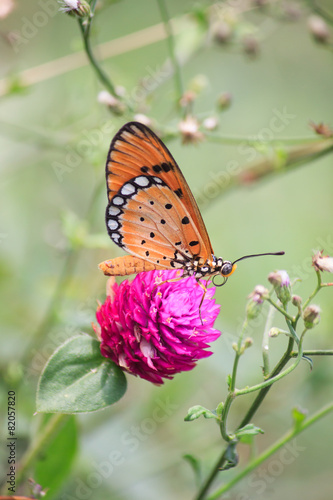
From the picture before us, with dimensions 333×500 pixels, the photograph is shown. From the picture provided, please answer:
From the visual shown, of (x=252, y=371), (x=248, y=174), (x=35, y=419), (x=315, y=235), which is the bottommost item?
(x=315, y=235)

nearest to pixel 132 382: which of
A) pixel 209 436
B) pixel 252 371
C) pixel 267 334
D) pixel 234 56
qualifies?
pixel 209 436

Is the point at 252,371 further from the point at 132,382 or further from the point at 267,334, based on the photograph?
the point at 267,334

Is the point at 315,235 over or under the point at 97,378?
under

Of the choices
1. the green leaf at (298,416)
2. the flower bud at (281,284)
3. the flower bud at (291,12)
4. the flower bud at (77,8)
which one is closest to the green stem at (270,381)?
the flower bud at (281,284)

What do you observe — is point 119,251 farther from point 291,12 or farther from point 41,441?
point 291,12

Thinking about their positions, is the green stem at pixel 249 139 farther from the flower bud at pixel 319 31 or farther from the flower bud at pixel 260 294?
the flower bud at pixel 260 294

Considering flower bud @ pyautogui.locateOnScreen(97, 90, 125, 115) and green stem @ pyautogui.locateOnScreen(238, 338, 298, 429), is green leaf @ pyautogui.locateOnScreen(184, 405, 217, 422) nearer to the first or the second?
green stem @ pyautogui.locateOnScreen(238, 338, 298, 429)

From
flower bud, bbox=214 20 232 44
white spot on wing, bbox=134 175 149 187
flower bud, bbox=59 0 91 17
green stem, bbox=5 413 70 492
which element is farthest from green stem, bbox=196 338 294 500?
flower bud, bbox=214 20 232 44
